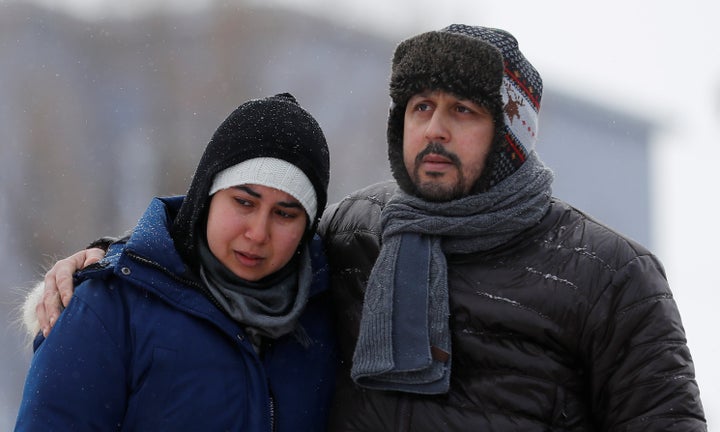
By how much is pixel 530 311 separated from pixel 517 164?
44 cm

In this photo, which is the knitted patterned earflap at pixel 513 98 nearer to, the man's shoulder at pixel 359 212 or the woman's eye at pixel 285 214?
the man's shoulder at pixel 359 212

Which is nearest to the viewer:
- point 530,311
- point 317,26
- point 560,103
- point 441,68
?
point 530,311

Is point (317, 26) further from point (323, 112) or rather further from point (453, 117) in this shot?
point (453, 117)

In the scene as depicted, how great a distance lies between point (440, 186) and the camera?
268 cm

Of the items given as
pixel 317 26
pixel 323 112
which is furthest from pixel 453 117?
pixel 317 26

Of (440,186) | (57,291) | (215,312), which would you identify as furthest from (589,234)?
(57,291)

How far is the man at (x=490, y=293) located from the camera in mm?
2439

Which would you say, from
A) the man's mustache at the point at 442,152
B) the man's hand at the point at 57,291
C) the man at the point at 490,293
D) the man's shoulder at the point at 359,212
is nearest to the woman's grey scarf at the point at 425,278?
the man at the point at 490,293

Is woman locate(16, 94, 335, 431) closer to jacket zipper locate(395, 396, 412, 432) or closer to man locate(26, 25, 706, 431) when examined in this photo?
man locate(26, 25, 706, 431)

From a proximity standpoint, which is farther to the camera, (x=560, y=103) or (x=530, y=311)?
(x=560, y=103)

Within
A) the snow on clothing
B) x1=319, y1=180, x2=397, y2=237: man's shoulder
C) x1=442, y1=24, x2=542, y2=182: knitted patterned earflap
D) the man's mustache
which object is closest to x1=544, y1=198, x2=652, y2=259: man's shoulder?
x1=442, y1=24, x2=542, y2=182: knitted patterned earflap

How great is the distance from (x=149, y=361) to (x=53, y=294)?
0.33 m

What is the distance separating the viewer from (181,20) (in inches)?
534

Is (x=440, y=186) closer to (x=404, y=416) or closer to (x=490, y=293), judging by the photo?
(x=490, y=293)
